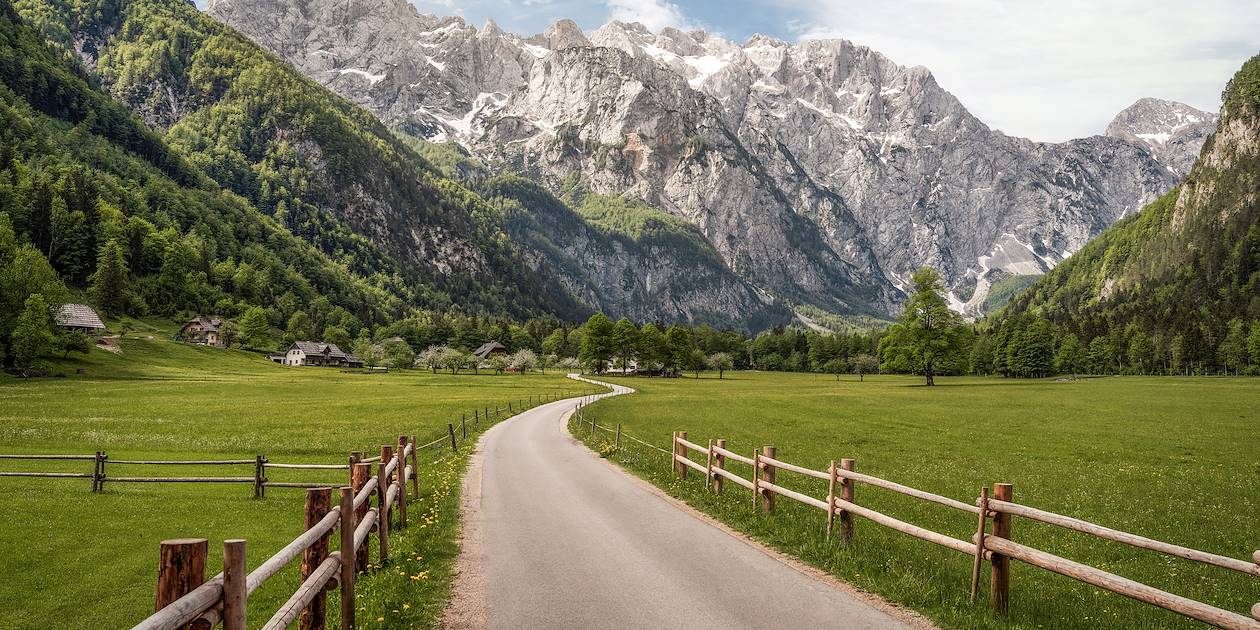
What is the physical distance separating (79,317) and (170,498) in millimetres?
110569

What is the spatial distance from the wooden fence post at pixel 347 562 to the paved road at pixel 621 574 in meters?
1.56

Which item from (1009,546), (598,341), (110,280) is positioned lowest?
(598,341)

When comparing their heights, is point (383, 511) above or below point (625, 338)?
above

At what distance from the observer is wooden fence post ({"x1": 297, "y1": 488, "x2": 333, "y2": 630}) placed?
9320mm

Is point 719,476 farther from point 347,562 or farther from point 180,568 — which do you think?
point 180,568

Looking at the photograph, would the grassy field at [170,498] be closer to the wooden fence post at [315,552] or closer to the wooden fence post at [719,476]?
the wooden fence post at [315,552]

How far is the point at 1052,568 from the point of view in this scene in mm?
10438

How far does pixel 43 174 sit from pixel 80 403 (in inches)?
5318

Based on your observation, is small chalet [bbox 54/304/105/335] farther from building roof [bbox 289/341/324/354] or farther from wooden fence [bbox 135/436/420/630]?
wooden fence [bbox 135/436/420/630]

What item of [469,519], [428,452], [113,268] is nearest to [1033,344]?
[428,452]

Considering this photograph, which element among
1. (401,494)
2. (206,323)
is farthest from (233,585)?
(206,323)

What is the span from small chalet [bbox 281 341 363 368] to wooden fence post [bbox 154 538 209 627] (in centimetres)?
18379

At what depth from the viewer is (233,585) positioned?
5902 millimetres

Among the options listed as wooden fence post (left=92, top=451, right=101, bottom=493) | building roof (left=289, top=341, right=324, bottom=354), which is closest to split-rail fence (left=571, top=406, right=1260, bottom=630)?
wooden fence post (left=92, top=451, right=101, bottom=493)
